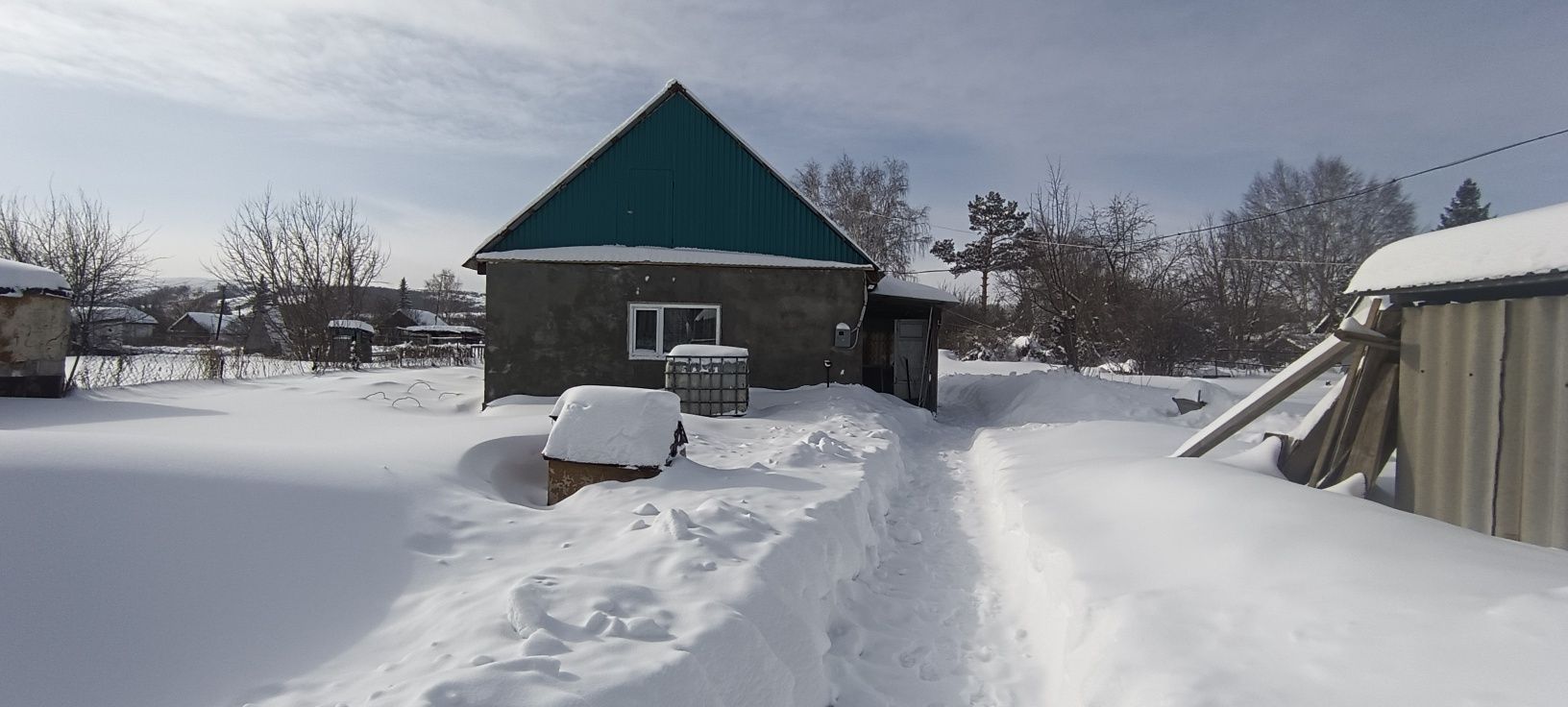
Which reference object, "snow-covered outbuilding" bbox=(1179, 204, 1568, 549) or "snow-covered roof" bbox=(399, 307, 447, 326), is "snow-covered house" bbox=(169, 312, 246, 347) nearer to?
"snow-covered roof" bbox=(399, 307, 447, 326)

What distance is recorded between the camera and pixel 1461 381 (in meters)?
4.26

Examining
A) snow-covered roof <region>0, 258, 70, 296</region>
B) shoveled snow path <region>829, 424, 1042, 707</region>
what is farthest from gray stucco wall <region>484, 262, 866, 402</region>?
shoveled snow path <region>829, 424, 1042, 707</region>

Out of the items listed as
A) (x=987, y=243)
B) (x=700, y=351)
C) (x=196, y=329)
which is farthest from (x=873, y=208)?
(x=196, y=329)

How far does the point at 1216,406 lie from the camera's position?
12.3 metres

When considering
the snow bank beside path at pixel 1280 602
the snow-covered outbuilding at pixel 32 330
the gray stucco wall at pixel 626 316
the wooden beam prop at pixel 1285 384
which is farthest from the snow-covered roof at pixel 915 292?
the snow-covered outbuilding at pixel 32 330

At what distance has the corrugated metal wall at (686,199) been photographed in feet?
42.2

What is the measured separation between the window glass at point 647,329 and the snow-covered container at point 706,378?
2280mm

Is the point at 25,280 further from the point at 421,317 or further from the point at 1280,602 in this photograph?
the point at 421,317

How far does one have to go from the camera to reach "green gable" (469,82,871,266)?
42.1 ft

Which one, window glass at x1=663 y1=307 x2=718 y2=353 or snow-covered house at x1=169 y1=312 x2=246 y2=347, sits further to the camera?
snow-covered house at x1=169 y1=312 x2=246 y2=347

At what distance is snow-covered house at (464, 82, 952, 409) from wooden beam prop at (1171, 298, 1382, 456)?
7353mm

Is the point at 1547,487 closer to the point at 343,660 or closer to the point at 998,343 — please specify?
the point at 343,660

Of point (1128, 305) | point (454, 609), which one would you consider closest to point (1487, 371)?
point (454, 609)

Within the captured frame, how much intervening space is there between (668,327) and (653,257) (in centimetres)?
130
